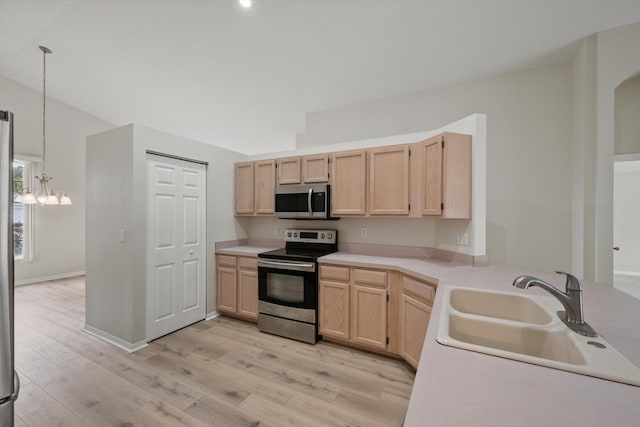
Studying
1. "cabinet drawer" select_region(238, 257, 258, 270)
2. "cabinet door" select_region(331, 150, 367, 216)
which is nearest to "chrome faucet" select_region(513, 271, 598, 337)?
"cabinet door" select_region(331, 150, 367, 216)

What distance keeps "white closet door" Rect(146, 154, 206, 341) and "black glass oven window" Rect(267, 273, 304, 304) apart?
1.05 metres

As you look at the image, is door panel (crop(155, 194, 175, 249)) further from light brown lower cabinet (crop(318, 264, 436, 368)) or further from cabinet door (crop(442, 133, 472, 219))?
cabinet door (crop(442, 133, 472, 219))

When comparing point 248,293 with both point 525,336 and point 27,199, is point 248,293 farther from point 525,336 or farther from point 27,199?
point 27,199

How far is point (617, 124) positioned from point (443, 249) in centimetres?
229

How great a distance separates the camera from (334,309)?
279 centimetres

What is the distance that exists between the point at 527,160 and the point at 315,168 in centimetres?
250

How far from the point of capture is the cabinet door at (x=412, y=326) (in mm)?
2164

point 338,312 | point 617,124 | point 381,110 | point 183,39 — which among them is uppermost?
point 183,39

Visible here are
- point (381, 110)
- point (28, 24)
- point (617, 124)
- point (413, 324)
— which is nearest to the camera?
point (413, 324)

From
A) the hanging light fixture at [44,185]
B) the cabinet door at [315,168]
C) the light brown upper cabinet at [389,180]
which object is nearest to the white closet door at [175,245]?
the cabinet door at [315,168]

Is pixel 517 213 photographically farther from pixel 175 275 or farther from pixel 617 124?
pixel 175 275

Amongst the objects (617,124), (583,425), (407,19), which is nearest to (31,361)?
(583,425)

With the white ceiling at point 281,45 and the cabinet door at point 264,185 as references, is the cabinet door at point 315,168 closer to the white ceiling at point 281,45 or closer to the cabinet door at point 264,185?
the cabinet door at point 264,185

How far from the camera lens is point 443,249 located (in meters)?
2.75
